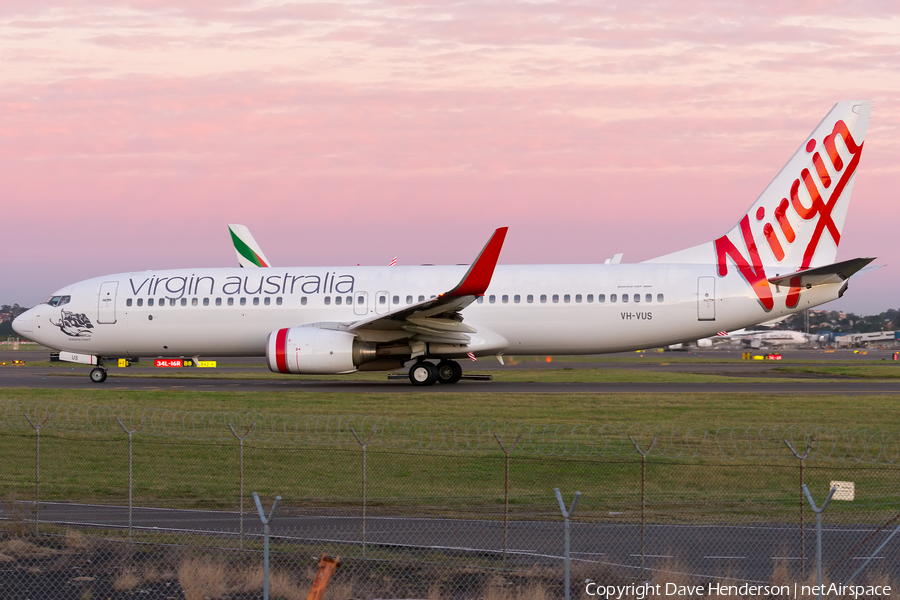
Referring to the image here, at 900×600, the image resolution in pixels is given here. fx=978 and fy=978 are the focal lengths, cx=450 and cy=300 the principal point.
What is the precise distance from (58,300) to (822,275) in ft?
85.2

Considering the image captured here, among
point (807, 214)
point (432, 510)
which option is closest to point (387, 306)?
point (807, 214)

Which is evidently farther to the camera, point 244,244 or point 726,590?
point 244,244

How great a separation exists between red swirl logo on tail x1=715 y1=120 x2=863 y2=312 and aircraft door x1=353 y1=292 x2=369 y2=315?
38.0 feet

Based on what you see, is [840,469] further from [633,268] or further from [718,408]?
[633,268]

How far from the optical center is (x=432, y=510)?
13688 millimetres

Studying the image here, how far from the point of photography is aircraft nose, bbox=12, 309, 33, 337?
116 feet

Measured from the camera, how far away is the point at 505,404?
84.5ft

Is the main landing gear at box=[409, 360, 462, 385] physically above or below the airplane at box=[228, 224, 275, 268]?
below

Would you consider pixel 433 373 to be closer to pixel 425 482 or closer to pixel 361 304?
pixel 361 304

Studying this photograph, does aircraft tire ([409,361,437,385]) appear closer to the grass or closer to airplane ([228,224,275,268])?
the grass

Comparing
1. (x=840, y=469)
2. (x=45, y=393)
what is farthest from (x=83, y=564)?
(x=45, y=393)

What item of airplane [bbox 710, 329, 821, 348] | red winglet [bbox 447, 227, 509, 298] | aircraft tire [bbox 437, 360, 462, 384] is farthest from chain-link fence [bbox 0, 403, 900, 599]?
airplane [bbox 710, 329, 821, 348]

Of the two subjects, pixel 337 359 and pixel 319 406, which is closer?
pixel 319 406

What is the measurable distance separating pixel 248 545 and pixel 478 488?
4.80 m
